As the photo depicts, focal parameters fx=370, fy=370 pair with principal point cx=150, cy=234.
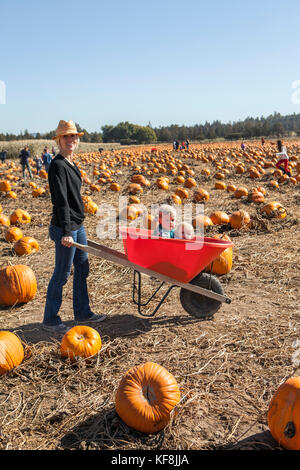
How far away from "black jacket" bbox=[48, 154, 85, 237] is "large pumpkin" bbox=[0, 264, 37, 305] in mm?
1310

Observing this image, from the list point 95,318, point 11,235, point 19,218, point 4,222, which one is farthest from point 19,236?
point 95,318

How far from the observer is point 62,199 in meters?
3.55

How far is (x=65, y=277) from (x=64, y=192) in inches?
35.1

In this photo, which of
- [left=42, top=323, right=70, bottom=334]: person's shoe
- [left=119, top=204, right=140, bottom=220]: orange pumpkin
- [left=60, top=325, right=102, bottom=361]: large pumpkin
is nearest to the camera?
[left=60, top=325, right=102, bottom=361]: large pumpkin

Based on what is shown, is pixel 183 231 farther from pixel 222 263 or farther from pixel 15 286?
pixel 15 286

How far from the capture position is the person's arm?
3.52 meters

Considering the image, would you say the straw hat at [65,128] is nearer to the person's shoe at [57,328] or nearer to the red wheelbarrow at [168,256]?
the red wheelbarrow at [168,256]

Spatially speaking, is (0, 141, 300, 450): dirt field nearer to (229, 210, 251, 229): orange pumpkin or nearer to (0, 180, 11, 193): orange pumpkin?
(229, 210, 251, 229): orange pumpkin

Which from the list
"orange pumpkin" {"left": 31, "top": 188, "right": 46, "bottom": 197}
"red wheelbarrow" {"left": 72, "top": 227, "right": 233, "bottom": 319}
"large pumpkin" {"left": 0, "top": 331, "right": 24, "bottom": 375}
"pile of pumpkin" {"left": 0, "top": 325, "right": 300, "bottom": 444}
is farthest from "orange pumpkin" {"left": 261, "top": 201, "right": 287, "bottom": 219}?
"orange pumpkin" {"left": 31, "top": 188, "right": 46, "bottom": 197}

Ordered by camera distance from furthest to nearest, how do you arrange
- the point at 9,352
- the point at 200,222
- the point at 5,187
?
the point at 5,187
the point at 200,222
the point at 9,352
